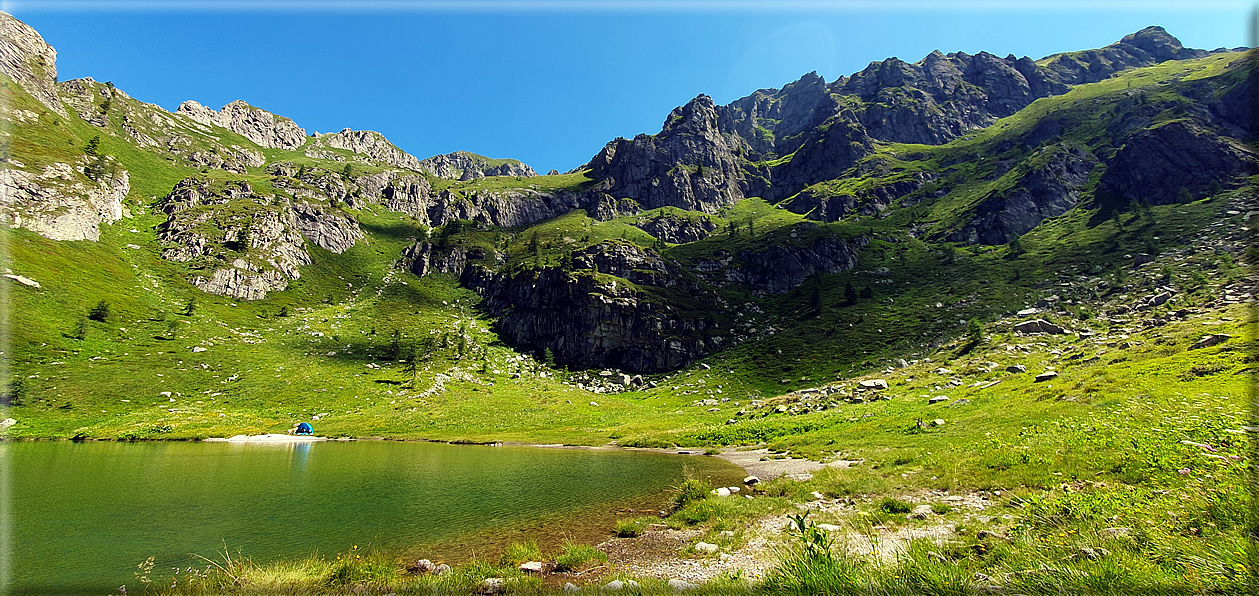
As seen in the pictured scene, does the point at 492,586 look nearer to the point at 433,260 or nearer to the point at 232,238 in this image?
the point at 232,238

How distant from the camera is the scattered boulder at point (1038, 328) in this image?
229 feet

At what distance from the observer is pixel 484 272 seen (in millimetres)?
168500

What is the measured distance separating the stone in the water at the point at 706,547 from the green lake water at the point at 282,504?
4572 mm

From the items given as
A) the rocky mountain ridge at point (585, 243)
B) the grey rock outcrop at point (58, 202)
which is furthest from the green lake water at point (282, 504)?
the grey rock outcrop at point (58, 202)

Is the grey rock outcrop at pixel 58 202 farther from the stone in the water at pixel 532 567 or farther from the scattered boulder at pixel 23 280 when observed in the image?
the stone in the water at pixel 532 567

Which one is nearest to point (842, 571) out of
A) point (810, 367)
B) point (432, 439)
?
point (432, 439)

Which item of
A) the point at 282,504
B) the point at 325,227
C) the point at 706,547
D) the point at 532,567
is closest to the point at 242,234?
the point at 325,227

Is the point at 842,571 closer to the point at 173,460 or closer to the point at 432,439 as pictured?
the point at 173,460

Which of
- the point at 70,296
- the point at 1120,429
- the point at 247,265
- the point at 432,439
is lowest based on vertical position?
the point at 432,439

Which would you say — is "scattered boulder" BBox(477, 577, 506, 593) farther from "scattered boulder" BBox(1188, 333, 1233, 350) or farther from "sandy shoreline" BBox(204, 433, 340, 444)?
"sandy shoreline" BBox(204, 433, 340, 444)

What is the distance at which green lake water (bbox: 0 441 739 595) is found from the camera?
14.8m

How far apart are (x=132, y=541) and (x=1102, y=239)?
17466cm

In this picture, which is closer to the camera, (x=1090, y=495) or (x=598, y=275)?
(x=1090, y=495)

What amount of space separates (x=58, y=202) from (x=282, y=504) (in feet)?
466
